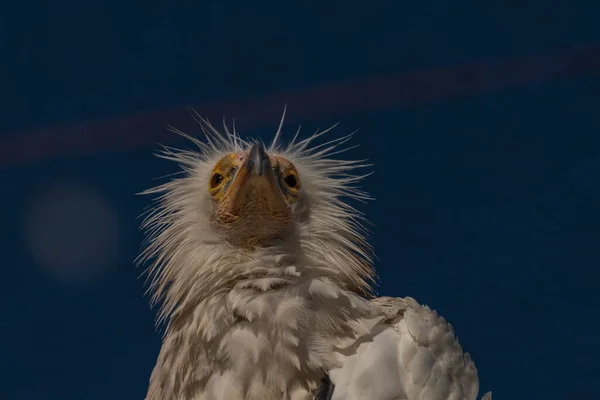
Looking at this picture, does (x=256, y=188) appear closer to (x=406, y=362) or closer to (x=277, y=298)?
(x=277, y=298)

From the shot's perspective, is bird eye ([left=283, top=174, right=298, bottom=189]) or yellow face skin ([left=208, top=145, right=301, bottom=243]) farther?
bird eye ([left=283, top=174, right=298, bottom=189])

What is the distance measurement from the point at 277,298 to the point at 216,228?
0.63 metres

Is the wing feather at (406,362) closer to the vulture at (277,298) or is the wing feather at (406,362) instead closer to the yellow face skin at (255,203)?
the vulture at (277,298)

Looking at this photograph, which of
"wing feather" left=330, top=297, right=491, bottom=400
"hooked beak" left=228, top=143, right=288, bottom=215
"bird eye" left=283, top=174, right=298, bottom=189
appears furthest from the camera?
"bird eye" left=283, top=174, right=298, bottom=189

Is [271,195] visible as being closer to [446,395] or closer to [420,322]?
[420,322]

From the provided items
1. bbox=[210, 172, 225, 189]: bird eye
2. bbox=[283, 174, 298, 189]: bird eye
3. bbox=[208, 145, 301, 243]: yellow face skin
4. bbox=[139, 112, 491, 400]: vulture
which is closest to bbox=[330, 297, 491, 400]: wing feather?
bbox=[139, 112, 491, 400]: vulture

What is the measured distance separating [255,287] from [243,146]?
1077 millimetres

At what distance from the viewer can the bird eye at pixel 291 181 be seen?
10.9 feet

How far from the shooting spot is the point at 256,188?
3.10m

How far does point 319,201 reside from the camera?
347 centimetres

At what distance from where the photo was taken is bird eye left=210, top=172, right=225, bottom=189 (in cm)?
337

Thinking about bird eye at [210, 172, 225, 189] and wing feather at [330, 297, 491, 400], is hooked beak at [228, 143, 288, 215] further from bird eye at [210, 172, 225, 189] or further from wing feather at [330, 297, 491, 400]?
wing feather at [330, 297, 491, 400]

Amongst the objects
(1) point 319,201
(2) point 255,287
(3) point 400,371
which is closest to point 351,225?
(1) point 319,201

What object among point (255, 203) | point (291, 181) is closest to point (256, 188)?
point (255, 203)
